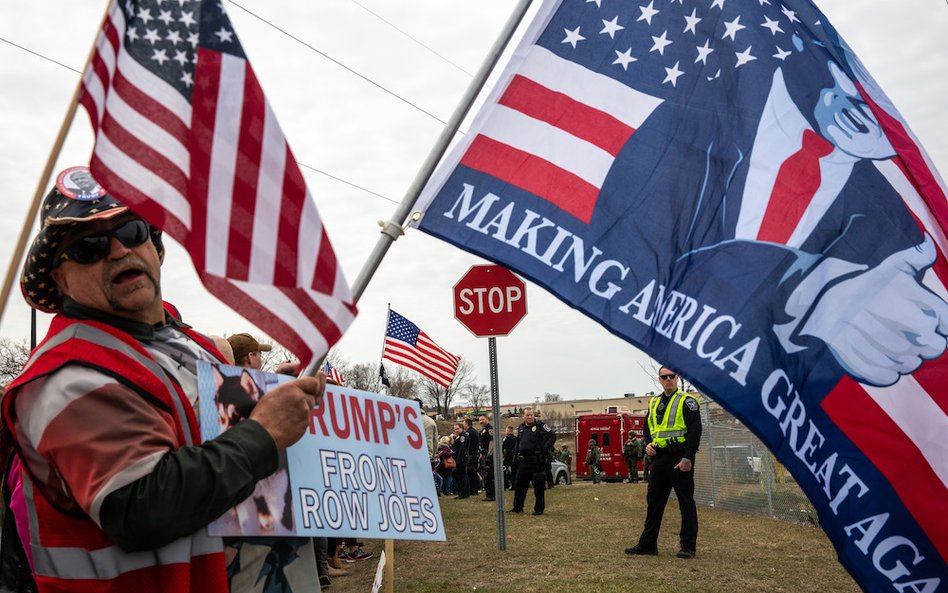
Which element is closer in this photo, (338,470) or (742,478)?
(338,470)

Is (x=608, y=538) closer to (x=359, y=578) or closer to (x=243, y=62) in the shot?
(x=359, y=578)

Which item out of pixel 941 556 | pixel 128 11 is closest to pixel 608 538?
pixel 941 556

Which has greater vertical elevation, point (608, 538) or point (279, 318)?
point (279, 318)

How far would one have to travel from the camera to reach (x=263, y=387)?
92.2 inches

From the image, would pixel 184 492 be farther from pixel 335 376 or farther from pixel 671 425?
pixel 335 376

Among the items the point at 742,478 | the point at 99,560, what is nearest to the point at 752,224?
the point at 99,560

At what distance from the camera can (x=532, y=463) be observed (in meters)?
15.0

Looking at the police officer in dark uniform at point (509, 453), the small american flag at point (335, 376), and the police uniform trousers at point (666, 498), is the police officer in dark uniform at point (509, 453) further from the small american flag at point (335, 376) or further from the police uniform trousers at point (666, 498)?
the police uniform trousers at point (666, 498)

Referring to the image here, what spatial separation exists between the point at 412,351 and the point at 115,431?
54.1 feet

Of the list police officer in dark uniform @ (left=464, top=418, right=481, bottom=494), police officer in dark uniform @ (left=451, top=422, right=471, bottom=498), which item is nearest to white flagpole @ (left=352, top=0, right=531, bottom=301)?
Answer: police officer in dark uniform @ (left=451, top=422, right=471, bottom=498)

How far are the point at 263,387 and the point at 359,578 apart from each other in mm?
6967

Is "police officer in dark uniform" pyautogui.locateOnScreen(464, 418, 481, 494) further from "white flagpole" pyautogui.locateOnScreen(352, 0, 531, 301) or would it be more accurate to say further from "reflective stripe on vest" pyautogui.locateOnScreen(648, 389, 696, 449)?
"white flagpole" pyautogui.locateOnScreen(352, 0, 531, 301)

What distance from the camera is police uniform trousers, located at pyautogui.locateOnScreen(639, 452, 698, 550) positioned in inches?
352

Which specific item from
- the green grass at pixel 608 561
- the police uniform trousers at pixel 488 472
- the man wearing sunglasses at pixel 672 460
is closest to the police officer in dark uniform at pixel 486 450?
the police uniform trousers at pixel 488 472
